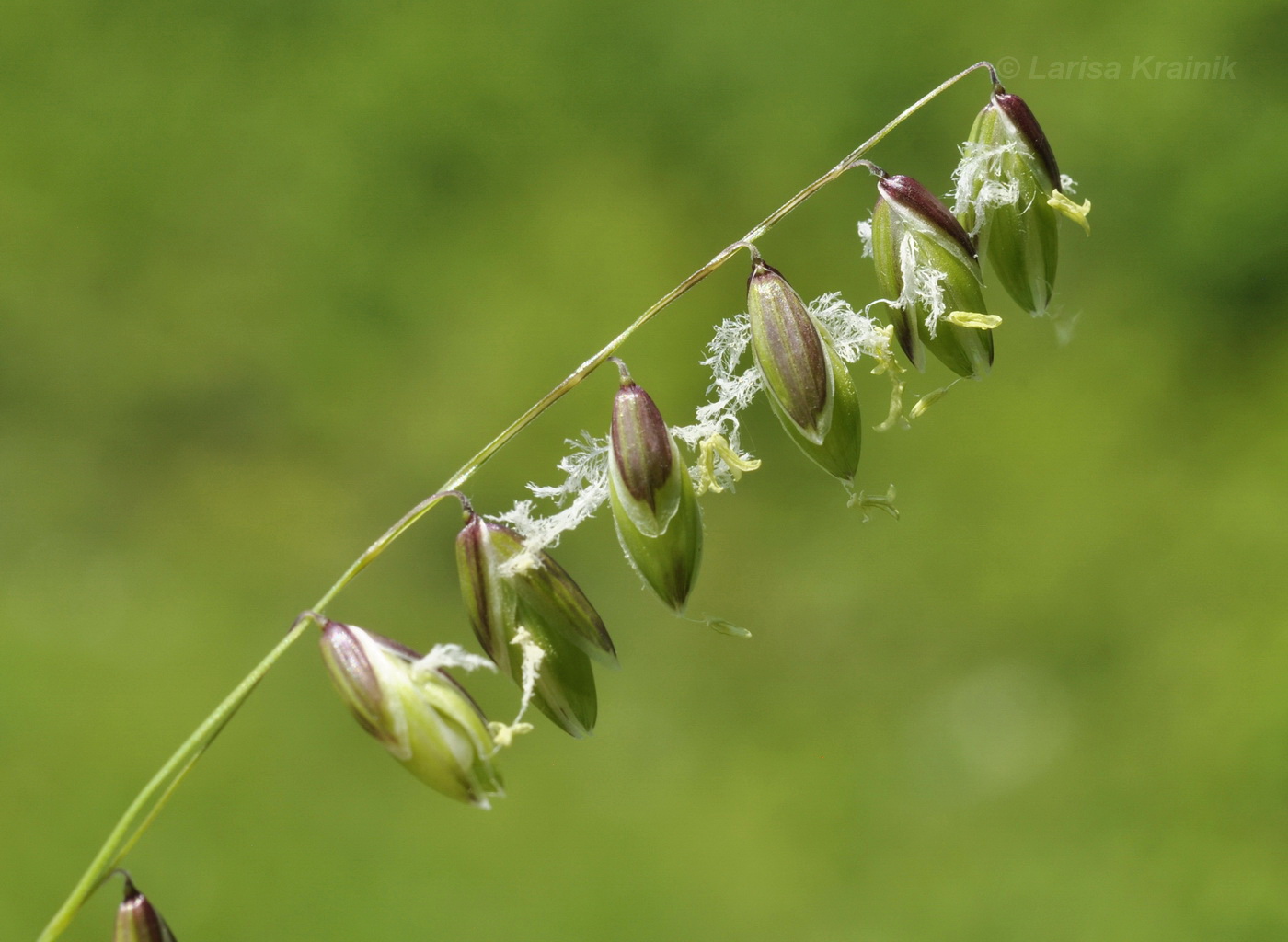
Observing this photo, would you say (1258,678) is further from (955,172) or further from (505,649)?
(505,649)

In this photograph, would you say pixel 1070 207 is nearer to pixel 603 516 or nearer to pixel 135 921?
pixel 135 921

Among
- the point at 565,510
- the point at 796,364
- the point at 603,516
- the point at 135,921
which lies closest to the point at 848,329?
the point at 796,364

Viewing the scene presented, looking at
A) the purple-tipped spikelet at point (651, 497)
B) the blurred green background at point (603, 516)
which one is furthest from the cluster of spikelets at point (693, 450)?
the blurred green background at point (603, 516)

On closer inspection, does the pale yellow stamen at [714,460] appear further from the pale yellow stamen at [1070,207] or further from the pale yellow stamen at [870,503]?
the pale yellow stamen at [1070,207]

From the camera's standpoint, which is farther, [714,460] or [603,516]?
[603,516]

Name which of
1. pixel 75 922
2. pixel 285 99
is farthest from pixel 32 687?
pixel 285 99
